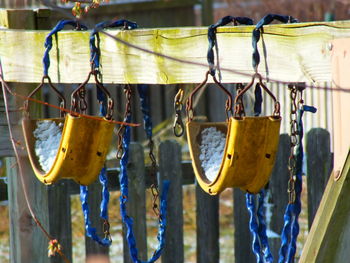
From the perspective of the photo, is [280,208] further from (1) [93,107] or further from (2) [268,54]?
(1) [93,107]

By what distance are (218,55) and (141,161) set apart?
1567 millimetres

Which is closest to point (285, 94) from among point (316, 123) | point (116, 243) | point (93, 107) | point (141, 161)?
point (316, 123)

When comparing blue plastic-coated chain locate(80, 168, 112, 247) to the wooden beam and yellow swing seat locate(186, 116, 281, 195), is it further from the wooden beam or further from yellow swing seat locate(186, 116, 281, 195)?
the wooden beam

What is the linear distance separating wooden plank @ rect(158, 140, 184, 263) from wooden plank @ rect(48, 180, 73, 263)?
0.54 metres

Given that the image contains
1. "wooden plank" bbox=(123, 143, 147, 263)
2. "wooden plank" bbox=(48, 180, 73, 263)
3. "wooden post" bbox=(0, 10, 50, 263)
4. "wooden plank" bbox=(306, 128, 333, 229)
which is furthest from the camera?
"wooden plank" bbox=(306, 128, 333, 229)

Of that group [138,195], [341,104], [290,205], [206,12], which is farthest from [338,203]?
[206,12]

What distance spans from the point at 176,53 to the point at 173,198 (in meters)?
1.59

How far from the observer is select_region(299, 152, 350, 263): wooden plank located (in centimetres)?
194

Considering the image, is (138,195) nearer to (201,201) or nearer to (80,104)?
(201,201)

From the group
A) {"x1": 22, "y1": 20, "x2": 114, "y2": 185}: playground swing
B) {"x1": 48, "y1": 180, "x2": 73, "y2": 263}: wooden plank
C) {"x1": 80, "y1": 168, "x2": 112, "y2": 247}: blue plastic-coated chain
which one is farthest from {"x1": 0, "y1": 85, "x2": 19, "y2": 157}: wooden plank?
{"x1": 22, "y1": 20, "x2": 114, "y2": 185}: playground swing

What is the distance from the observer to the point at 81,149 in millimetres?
2564

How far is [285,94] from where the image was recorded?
24.0ft

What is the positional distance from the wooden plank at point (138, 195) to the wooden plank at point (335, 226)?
198 cm

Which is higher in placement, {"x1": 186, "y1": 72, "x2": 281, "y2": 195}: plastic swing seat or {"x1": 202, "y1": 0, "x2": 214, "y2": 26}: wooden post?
{"x1": 202, "y1": 0, "x2": 214, "y2": 26}: wooden post
